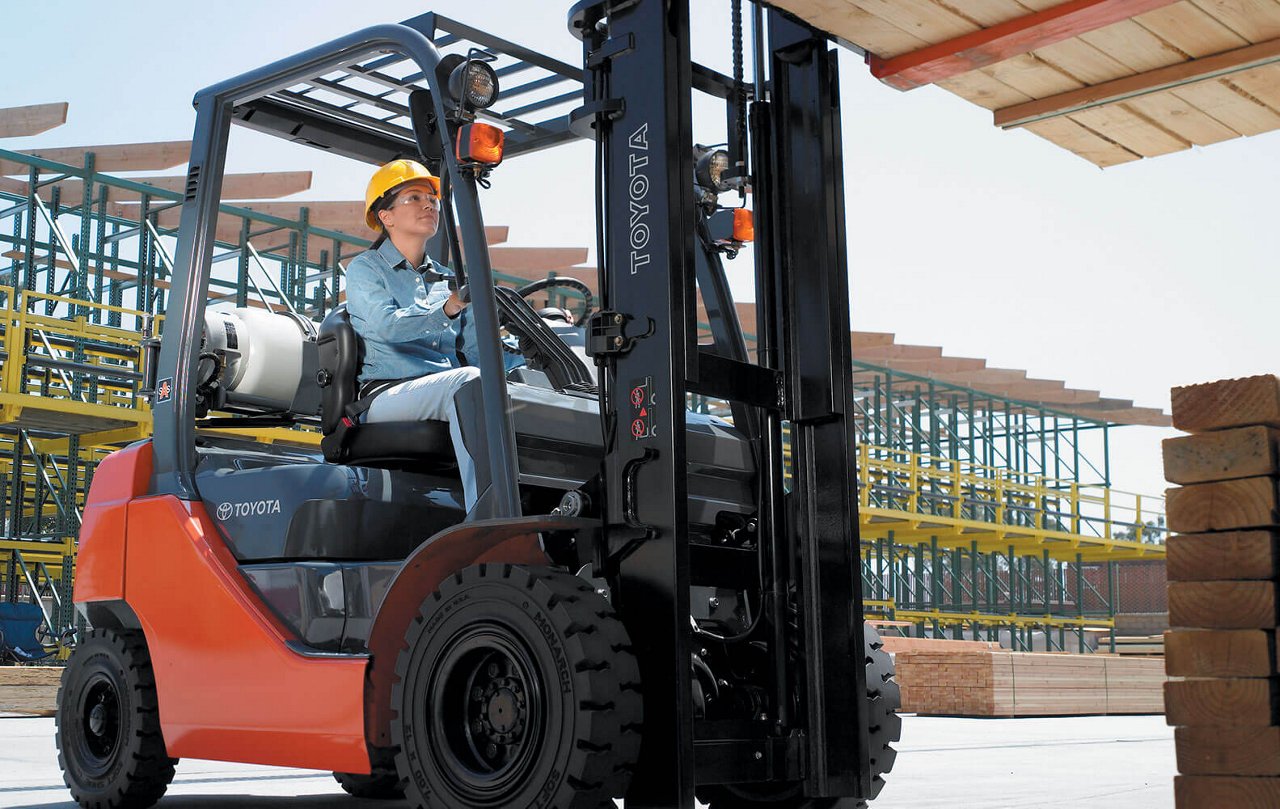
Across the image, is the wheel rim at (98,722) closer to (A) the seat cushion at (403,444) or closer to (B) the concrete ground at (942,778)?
(B) the concrete ground at (942,778)

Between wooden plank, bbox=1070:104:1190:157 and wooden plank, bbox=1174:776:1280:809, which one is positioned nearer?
wooden plank, bbox=1174:776:1280:809

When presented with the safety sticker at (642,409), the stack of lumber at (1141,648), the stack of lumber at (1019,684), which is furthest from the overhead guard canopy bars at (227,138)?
the stack of lumber at (1141,648)

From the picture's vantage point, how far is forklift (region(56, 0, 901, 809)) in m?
4.09

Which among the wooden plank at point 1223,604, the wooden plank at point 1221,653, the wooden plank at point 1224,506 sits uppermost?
the wooden plank at point 1224,506

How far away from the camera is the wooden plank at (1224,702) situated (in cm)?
494

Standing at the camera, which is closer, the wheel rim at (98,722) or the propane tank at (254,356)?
the propane tank at (254,356)

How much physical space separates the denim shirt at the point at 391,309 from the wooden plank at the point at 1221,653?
108 inches

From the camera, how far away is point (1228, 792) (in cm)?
489

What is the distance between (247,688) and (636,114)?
2.32 meters

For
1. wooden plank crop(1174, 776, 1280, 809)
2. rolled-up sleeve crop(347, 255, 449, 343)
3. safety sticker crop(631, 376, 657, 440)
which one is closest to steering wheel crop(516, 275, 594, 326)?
rolled-up sleeve crop(347, 255, 449, 343)

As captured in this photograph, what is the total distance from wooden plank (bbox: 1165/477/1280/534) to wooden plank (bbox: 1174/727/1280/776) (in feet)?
2.27

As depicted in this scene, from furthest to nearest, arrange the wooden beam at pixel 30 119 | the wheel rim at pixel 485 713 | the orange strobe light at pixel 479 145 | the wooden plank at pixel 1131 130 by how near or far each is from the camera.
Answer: the wooden beam at pixel 30 119, the wooden plank at pixel 1131 130, the orange strobe light at pixel 479 145, the wheel rim at pixel 485 713

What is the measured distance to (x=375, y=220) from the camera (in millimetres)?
5574

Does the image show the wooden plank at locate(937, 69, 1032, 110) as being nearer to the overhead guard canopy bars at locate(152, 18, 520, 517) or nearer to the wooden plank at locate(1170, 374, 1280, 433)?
the wooden plank at locate(1170, 374, 1280, 433)
